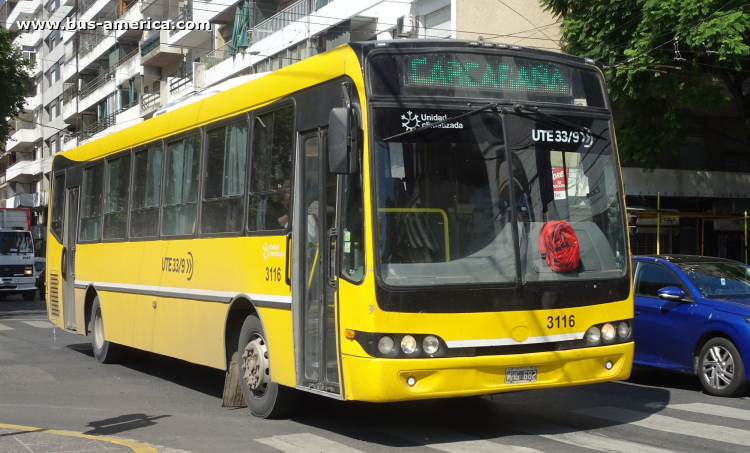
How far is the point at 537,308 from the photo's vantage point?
7332 millimetres

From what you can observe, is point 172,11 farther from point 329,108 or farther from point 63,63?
point 329,108

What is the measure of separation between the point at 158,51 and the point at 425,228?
4058 cm

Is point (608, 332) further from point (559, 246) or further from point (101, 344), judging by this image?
point (101, 344)

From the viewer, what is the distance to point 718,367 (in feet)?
34.0

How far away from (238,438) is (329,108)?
282 cm

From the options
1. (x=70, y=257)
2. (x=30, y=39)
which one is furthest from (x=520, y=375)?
(x=30, y=39)

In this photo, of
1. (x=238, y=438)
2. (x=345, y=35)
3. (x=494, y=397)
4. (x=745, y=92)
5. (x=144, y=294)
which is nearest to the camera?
(x=238, y=438)

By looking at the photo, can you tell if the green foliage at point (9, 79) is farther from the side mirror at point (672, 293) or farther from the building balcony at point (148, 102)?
the side mirror at point (672, 293)

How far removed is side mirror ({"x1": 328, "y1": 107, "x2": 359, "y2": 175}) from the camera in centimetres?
704

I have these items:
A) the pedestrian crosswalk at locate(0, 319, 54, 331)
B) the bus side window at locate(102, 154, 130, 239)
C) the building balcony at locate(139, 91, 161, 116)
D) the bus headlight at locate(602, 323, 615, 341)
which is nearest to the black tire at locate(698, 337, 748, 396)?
the bus headlight at locate(602, 323, 615, 341)

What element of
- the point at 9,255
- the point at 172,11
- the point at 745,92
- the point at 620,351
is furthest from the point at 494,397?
the point at 172,11

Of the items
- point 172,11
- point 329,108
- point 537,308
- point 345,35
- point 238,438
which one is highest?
point 172,11

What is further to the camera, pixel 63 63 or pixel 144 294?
pixel 63 63

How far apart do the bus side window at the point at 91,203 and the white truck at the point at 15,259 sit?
2048 cm
